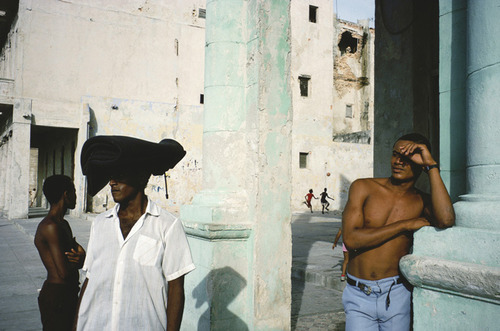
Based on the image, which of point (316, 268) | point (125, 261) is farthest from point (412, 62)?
point (125, 261)

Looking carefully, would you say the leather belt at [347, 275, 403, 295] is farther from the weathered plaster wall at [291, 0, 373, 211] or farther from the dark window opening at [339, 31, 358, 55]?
the dark window opening at [339, 31, 358, 55]

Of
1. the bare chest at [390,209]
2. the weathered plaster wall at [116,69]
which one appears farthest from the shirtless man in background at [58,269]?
the weathered plaster wall at [116,69]

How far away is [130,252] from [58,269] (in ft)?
4.07

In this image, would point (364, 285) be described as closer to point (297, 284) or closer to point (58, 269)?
point (58, 269)

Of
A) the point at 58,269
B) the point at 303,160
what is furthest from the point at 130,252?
the point at 303,160

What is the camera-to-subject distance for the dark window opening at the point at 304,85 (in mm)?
26923

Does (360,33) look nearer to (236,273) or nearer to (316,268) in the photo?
(316,268)

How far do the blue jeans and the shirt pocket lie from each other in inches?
49.7

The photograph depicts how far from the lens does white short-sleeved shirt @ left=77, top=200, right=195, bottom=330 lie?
2219 millimetres

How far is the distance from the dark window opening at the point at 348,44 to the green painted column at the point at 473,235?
31293 mm

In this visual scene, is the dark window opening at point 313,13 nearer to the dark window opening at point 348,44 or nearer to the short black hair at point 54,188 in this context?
the dark window opening at point 348,44

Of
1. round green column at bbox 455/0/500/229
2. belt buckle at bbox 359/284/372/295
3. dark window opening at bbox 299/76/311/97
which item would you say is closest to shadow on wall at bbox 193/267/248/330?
belt buckle at bbox 359/284/372/295

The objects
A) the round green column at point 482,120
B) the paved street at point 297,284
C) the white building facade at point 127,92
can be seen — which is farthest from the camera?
the white building facade at point 127,92

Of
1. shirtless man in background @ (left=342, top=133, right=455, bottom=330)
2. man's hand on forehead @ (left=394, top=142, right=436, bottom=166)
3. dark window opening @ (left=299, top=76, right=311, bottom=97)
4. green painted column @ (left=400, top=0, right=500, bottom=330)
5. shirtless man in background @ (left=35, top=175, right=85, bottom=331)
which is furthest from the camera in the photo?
dark window opening @ (left=299, top=76, right=311, bottom=97)
